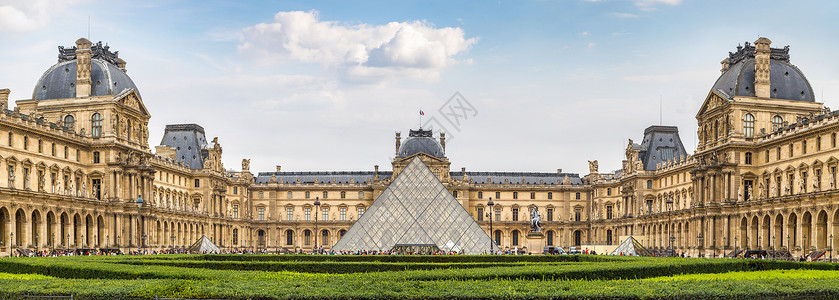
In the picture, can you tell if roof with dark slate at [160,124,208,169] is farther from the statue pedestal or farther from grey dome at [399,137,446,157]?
the statue pedestal

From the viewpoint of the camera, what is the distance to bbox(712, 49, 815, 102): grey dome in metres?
59.2

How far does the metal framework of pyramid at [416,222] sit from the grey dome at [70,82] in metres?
18.9

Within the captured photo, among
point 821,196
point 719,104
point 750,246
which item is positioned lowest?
point 750,246

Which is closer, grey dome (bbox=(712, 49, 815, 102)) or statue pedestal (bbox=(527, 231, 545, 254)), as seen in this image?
statue pedestal (bbox=(527, 231, 545, 254))

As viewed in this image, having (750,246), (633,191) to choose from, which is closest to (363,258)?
(750,246)

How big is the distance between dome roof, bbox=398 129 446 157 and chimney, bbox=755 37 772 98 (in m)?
42.9

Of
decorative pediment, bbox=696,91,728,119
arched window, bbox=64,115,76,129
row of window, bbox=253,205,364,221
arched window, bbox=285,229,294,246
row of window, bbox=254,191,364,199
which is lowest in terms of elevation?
arched window, bbox=285,229,294,246

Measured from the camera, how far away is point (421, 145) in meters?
95.9

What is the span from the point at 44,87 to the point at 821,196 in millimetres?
48659

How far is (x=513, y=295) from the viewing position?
52.2ft

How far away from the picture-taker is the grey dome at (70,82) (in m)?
58.9

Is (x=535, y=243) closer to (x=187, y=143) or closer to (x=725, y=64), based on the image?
(x=725, y=64)

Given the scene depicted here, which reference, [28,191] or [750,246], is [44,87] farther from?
[750,246]

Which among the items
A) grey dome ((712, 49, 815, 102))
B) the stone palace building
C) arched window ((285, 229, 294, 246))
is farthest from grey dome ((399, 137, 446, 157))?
grey dome ((712, 49, 815, 102))
